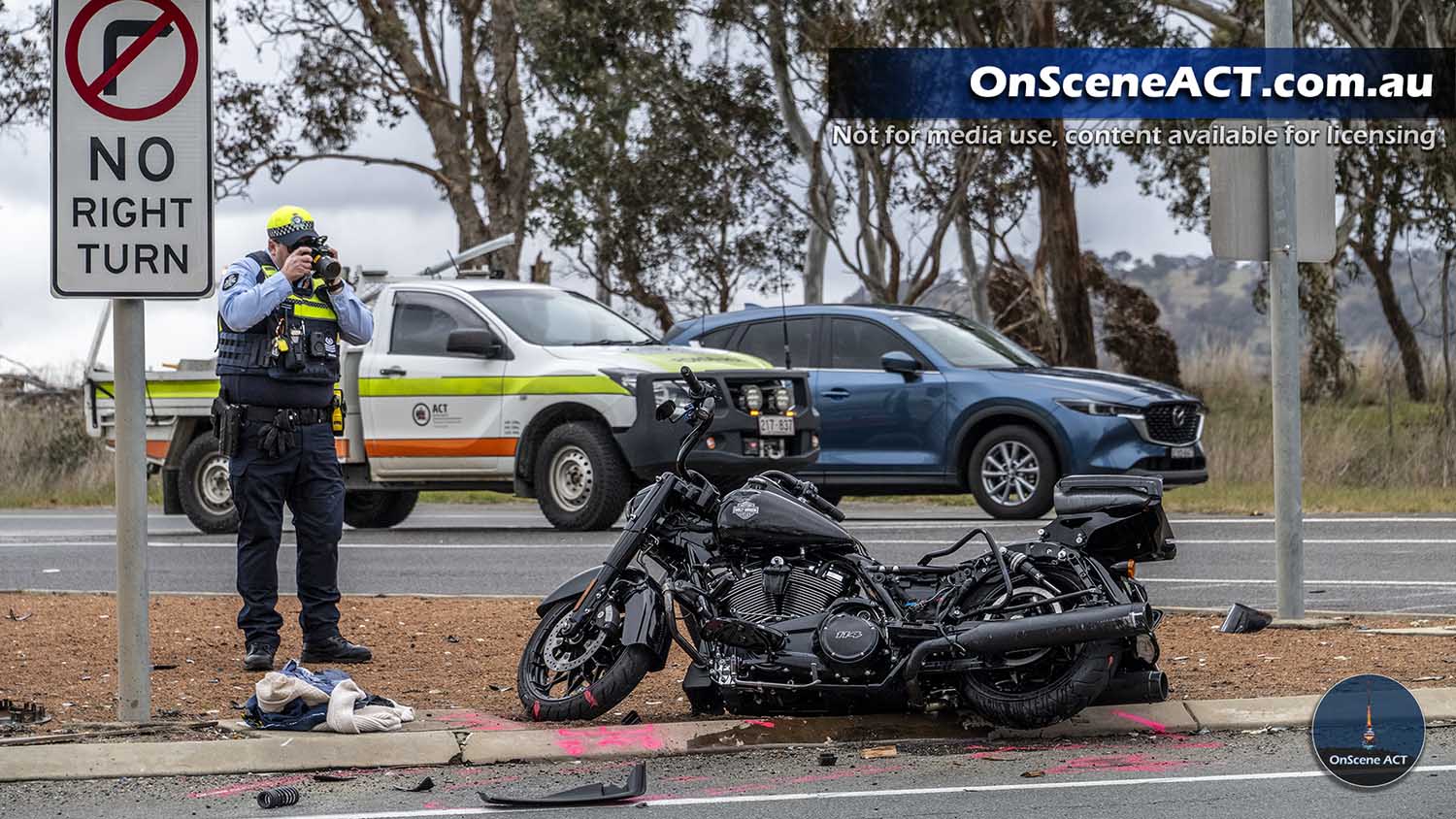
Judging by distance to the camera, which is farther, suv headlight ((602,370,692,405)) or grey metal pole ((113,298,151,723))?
suv headlight ((602,370,692,405))

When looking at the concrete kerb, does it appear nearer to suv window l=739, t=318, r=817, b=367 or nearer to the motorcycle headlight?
the motorcycle headlight

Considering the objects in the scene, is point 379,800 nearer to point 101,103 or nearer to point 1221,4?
point 101,103

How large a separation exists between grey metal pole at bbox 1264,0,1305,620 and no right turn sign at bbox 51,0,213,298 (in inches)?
193

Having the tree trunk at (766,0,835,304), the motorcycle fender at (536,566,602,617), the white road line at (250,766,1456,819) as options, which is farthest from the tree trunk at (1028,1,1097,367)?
the white road line at (250,766,1456,819)

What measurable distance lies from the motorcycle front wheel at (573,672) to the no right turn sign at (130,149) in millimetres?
1802

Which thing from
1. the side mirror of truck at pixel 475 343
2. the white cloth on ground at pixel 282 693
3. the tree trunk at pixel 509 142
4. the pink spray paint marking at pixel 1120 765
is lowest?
the pink spray paint marking at pixel 1120 765

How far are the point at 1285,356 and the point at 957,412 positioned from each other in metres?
6.29

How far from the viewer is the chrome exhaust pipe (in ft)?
22.1

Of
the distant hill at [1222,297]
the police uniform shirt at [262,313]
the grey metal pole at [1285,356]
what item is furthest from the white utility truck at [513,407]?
the distant hill at [1222,297]

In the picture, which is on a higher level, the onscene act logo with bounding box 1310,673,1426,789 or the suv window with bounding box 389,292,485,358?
the suv window with bounding box 389,292,485,358

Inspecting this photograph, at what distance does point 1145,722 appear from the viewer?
286 inches

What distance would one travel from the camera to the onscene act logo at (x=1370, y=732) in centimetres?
560

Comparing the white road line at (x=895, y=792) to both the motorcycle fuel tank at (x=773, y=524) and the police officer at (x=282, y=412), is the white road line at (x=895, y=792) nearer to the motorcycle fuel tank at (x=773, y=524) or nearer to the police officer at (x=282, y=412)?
the motorcycle fuel tank at (x=773, y=524)

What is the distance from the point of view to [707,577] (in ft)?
24.3
